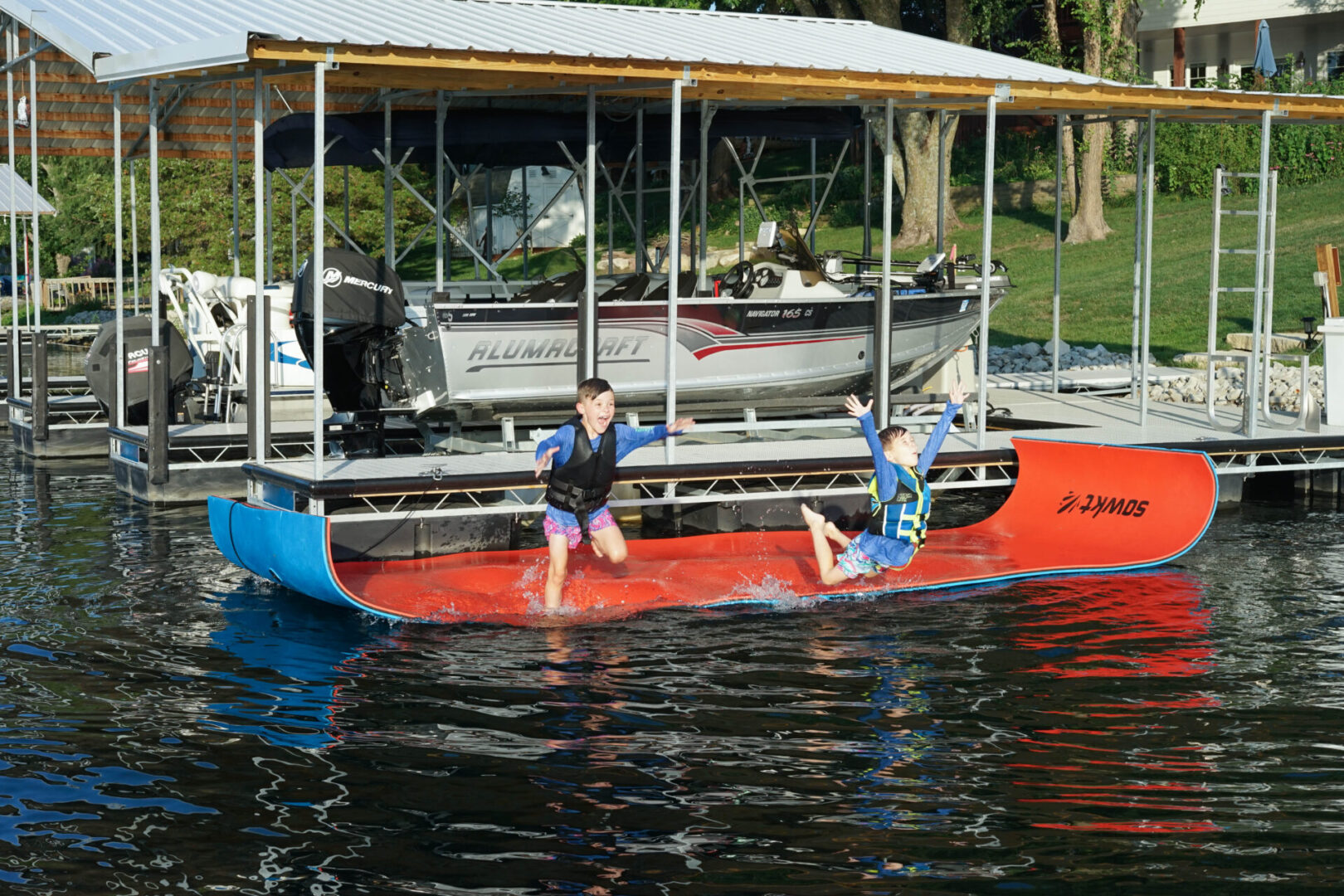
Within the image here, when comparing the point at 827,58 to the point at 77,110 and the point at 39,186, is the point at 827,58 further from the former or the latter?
the point at 39,186

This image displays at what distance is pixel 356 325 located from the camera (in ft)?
42.4

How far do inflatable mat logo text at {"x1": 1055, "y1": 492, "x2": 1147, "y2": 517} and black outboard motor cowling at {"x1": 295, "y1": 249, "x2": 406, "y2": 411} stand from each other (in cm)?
561

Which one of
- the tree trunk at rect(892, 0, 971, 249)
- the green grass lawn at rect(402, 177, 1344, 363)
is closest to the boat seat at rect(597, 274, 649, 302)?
the green grass lawn at rect(402, 177, 1344, 363)

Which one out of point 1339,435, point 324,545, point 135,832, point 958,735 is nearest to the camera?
point 135,832

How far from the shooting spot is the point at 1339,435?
14086mm

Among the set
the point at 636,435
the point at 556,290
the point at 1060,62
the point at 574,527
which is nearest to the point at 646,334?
the point at 556,290

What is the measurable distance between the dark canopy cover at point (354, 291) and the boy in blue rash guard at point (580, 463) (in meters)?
3.19

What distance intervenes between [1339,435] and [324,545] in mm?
9082

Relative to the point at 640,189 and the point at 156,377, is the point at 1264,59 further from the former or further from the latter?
the point at 156,377

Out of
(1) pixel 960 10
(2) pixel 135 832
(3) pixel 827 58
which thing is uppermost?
(1) pixel 960 10

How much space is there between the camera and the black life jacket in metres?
10.3

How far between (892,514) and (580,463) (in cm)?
215

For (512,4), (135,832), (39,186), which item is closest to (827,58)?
(512,4)

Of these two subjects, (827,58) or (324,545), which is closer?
(324,545)
